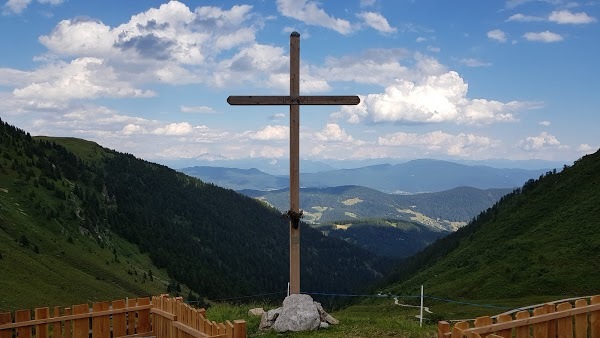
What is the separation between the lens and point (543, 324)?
1041 cm

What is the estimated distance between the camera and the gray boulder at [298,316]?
51.1 ft

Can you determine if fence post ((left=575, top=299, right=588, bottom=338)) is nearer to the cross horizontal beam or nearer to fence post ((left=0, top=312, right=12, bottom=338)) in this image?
the cross horizontal beam

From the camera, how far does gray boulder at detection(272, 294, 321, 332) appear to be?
15562 mm

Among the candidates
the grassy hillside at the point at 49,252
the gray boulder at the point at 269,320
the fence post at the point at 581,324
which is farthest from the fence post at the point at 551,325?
the grassy hillside at the point at 49,252

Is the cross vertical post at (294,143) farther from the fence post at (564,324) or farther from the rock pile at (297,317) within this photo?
the fence post at (564,324)

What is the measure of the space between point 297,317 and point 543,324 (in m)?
7.64

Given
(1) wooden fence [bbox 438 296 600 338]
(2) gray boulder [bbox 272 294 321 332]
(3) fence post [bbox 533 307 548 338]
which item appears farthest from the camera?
(2) gray boulder [bbox 272 294 321 332]

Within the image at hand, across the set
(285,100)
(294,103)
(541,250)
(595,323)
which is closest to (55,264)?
(541,250)

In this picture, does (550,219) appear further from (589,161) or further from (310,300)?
(310,300)

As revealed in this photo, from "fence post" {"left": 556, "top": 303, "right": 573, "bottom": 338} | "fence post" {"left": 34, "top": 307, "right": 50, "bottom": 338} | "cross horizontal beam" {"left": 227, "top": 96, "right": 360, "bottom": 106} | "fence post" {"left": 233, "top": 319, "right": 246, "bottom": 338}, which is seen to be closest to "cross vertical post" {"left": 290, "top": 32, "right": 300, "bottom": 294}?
"cross horizontal beam" {"left": 227, "top": 96, "right": 360, "bottom": 106}

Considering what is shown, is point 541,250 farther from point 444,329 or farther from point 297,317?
point 444,329

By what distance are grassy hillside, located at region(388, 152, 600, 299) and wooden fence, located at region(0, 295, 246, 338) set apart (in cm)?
3680

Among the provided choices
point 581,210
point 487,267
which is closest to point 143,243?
point 487,267

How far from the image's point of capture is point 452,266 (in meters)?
80.4
